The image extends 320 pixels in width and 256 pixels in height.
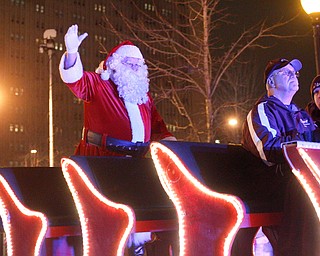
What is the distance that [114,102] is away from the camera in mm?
4426

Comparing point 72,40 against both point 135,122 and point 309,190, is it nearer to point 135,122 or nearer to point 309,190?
point 135,122

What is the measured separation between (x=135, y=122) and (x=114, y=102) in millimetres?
225

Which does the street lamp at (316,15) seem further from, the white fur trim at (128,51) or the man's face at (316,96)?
the white fur trim at (128,51)

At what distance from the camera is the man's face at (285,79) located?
333cm

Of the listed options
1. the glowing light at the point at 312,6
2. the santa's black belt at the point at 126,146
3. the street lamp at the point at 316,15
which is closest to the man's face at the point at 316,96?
the santa's black belt at the point at 126,146

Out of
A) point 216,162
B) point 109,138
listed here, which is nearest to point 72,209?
point 109,138

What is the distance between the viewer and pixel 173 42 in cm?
1109

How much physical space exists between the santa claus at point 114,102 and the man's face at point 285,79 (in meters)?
1.20

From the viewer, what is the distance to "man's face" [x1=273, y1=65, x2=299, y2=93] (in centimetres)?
333

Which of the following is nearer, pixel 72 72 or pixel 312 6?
pixel 72 72

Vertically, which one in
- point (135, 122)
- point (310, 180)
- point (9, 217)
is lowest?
point (9, 217)

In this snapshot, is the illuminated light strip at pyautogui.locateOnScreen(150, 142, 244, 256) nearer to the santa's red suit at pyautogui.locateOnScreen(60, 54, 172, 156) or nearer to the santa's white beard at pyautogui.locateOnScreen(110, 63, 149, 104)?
the santa's red suit at pyautogui.locateOnScreen(60, 54, 172, 156)

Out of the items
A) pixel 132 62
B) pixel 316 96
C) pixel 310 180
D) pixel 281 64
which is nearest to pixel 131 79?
pixel 132 62

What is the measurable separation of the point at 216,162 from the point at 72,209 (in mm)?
1069
